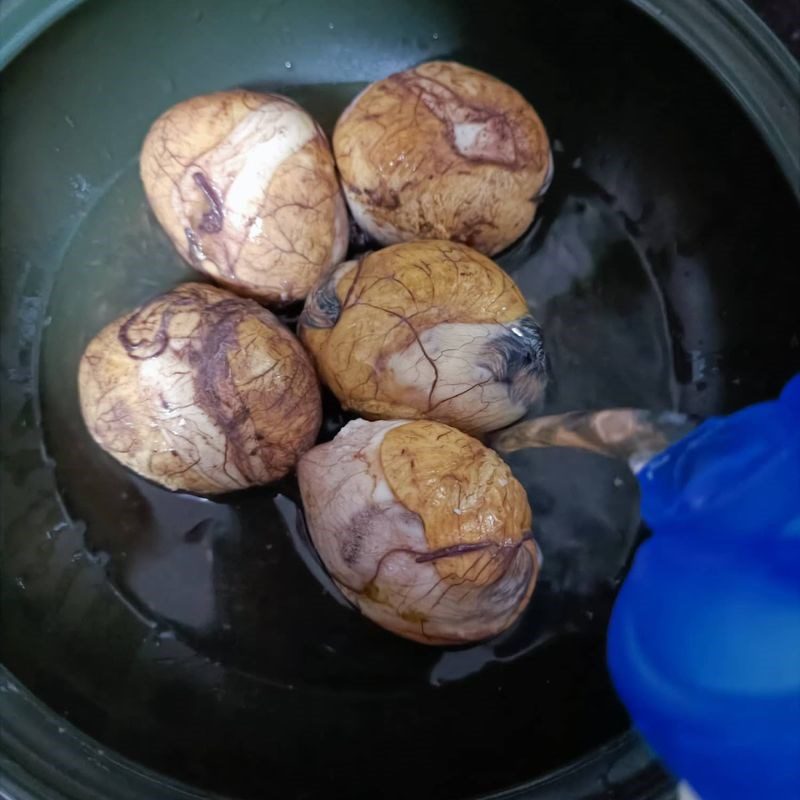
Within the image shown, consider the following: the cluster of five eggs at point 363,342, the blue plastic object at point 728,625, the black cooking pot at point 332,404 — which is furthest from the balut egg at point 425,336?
the blue plastic object at point 728,625

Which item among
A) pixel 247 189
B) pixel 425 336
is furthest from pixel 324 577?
pixel 247 189

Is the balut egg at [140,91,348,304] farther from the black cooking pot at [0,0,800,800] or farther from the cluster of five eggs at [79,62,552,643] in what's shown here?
the black cooking pot at [0,0,800,800]

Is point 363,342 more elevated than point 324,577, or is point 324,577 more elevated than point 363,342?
point 363,342

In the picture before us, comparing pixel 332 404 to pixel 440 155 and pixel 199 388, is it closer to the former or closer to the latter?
pixel 199 388

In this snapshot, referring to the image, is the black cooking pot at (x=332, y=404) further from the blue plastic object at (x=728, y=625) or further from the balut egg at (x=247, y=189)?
the blue plastic object at (x=728, y=625)

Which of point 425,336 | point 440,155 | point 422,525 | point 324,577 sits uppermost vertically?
point 440,155

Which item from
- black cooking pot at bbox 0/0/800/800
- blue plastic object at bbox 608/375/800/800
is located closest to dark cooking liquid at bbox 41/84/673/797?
black cooking pot at bbox 0/0/800/800
